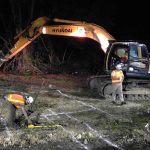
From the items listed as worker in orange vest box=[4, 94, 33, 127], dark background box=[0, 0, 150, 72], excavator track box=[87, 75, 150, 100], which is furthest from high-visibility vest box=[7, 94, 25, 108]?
dark background box=[0, 0, 150, 72]

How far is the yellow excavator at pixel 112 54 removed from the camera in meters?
15.9

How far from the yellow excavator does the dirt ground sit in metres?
0.59

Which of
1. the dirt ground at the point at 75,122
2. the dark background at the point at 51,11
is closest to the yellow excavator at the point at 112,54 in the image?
the dirt ground at the point at 75,122

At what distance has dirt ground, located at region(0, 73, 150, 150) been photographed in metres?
9.86

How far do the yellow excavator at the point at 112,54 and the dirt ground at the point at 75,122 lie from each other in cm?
59

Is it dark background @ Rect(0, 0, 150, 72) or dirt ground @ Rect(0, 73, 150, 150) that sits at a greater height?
dark background @ Rect(0, 0, 150, 72)

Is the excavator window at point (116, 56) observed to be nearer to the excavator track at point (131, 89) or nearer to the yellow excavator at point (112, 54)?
the yellow excavator at point (112, 54)

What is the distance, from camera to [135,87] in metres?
15.9

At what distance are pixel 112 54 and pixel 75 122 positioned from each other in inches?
205

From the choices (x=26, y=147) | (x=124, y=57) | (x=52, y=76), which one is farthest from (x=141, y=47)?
(x=26, y=147)

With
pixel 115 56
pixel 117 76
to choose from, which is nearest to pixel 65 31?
pixel 115 56

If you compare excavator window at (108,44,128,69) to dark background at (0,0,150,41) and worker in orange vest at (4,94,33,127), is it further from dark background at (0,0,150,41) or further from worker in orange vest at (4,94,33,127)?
dark background at (0,0,150,41)

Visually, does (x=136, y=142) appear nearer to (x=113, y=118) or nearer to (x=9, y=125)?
(x=113, y=118)

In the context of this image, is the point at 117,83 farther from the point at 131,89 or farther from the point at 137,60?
the point at 137,60
